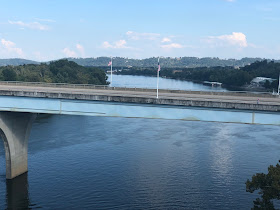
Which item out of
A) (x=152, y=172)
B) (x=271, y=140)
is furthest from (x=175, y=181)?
(x=271, y=140)

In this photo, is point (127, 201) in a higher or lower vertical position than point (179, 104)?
lower

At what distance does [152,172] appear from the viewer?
39.4 meters

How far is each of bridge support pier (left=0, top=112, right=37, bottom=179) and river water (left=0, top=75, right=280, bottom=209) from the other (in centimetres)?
130

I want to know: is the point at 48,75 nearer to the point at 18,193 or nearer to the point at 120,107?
the point at 18,193

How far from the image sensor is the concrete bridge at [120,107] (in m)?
28.5

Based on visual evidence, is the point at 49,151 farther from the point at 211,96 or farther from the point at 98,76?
the point at 98,76

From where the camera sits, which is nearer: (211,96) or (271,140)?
(211,96)

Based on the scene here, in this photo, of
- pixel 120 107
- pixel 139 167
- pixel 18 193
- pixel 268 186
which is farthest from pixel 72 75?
pixel 268 186

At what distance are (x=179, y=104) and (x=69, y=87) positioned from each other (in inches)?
784

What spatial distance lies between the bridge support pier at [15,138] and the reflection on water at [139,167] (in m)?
1.55

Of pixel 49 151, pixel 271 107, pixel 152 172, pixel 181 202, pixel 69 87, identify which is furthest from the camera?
pixel 49 151

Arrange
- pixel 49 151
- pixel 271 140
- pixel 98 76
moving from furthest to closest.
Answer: pixel 98 76 → pixel 271 140 → pixel 49 151

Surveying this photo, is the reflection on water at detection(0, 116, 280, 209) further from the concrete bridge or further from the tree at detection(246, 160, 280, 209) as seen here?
the tree at detection(246, 160, 280, 209)

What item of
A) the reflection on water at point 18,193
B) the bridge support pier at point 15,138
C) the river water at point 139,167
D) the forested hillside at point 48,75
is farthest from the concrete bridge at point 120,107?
the forested hillside at point 48,75
